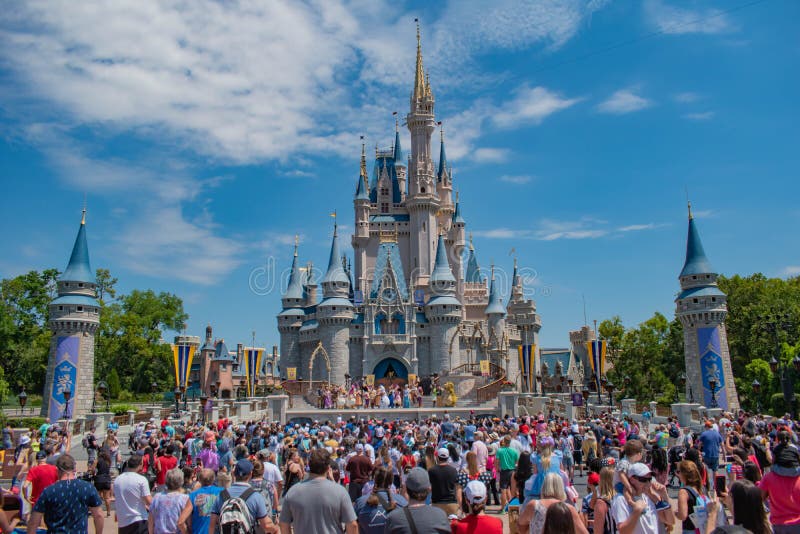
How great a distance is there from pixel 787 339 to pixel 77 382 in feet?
164

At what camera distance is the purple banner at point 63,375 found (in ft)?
133

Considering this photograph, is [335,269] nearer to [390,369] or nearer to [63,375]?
[390,369]

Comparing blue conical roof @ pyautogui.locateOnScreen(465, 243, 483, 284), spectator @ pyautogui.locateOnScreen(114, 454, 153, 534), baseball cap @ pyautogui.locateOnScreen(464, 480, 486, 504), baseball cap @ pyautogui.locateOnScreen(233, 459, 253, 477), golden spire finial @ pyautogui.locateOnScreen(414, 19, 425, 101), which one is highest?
golden spire finial @ pyautogui.locateOnScreen(414, 19, 425, 101)

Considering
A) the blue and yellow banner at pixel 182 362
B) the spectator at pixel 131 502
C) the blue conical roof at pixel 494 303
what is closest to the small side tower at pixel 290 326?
the blue conical roof at pixel 494 303

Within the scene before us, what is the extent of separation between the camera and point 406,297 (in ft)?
196

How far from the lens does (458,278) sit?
70500mm

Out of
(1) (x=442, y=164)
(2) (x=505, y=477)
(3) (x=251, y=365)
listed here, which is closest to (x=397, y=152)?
(1) (x=442, y=164)

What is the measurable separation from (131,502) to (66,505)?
131cm

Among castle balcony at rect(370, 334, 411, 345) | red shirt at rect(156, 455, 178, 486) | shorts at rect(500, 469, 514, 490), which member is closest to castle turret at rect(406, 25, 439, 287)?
castle balcony at rect(370, 334, 411, 345)

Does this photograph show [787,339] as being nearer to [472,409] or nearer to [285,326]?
[472,409]

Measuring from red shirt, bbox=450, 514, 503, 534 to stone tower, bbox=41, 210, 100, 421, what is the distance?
40.5 metres

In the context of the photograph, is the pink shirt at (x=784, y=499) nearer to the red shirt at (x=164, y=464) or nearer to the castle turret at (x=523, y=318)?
the red shirt at (x=164, y=464)

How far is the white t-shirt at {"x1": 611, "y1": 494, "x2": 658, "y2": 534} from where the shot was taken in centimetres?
625

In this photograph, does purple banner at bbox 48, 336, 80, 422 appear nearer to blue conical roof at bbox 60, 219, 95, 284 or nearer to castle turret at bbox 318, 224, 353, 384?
blue conical roof at bbox 60, 219, 95, 284
